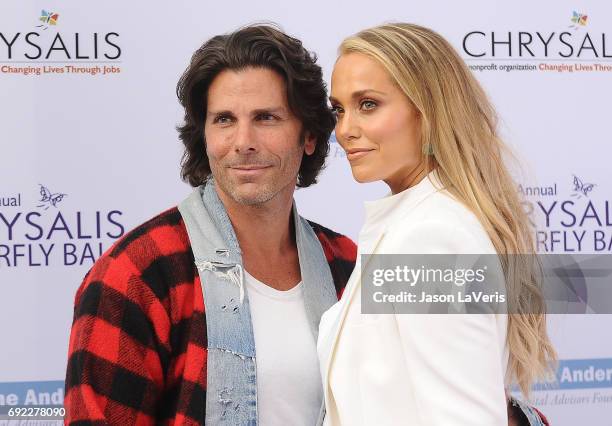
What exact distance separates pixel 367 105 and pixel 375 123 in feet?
0.14

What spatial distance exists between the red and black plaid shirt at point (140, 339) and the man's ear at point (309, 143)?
481mm

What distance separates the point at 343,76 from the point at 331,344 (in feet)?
1.73

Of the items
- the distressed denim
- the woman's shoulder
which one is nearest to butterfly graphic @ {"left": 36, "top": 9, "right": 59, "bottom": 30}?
the woman's shoulder

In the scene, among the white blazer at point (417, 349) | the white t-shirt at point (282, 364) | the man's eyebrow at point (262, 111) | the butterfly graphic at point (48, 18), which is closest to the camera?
the white blazer at point (417, 349)

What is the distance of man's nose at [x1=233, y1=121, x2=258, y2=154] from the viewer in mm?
2064

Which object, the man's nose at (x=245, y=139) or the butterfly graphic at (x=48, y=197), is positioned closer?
the man's nose at (x=245, y=139)

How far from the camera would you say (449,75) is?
1700mm

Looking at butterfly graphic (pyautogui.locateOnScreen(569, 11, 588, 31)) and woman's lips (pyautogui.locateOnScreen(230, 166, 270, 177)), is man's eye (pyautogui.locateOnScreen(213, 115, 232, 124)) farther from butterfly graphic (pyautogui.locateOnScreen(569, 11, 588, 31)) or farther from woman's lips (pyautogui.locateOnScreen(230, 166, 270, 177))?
butterfly graphic (pyautogui.locateOnScreen(569, 11, 588, 31))

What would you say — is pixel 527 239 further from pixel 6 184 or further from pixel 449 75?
pixel 6 184

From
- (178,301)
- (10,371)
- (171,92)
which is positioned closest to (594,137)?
(171,92)

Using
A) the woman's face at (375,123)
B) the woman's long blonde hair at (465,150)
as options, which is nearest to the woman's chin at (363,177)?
the woman's face at (375,123)

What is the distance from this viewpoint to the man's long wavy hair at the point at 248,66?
2.14 m

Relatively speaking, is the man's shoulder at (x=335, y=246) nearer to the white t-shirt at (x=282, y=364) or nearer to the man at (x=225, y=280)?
the man at (x=225, y=280)

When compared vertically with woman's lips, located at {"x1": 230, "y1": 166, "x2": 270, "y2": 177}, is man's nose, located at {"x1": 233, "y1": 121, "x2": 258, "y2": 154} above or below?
above
